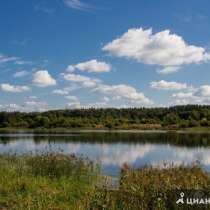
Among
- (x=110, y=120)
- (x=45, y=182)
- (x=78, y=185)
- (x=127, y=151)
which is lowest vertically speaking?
(x=127, y=151)

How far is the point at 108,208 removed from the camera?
8352 millimetres

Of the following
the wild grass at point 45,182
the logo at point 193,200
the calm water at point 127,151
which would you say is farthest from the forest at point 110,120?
the logo at point 193,200

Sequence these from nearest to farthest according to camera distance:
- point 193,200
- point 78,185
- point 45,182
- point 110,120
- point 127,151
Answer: point 193,200 → point 45,182 → point 78,185 → point 127,151 → point 110,120

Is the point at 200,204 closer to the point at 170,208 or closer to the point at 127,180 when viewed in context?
the point at 170,208

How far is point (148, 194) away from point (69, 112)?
127 m

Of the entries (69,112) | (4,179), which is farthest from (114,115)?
(4,179)

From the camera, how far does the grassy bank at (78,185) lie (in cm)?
860

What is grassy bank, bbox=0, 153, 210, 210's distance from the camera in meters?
8.60

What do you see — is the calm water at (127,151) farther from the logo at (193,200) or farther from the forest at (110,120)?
the forest at (110,120)

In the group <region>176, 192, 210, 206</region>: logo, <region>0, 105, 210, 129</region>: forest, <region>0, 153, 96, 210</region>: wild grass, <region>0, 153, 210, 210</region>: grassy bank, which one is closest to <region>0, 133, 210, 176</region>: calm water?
<region>0, 153, 96, 210</region>: wild grass

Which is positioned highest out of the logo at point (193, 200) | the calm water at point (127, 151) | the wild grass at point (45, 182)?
the logo at point (193, 200)

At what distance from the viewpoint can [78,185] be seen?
45.4 feet

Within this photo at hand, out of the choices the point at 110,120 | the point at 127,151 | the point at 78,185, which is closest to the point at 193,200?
the point at 78,185

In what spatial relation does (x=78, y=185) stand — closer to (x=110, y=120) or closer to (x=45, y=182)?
(x=45, y=182)
